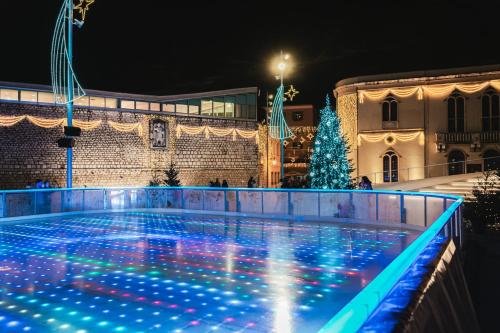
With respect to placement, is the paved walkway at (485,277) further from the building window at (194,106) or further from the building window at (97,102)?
the building window at (194,106)

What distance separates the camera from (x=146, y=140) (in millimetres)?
30797

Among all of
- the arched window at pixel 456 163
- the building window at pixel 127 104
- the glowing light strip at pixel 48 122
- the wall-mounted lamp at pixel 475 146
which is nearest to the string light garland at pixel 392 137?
the arched window at pixel 456 163

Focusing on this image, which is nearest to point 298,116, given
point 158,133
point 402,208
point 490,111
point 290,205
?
point 158,133

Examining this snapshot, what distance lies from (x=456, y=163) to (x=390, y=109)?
507 cm

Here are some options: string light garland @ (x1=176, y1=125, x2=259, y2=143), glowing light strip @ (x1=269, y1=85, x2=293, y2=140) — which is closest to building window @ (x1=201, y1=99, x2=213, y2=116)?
string light garland @ (x1=176, y1=125, x2=259, y2=143)

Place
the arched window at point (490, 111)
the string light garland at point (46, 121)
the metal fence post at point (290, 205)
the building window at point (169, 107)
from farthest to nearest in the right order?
the building window at point (169, 107), the arched window at point (490, 111), the string light garland at point (46, 121), the metal fence post at point (290, 205)

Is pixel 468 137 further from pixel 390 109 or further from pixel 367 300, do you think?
pixel 367 300

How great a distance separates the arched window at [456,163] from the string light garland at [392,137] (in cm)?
180

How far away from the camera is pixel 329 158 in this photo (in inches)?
699

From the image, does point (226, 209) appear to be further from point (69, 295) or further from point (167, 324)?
point (167, 324)

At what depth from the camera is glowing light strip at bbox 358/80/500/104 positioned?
25.7m

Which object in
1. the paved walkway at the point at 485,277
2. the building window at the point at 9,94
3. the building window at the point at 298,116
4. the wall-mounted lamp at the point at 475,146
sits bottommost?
the paved walkway at the point at 485,277

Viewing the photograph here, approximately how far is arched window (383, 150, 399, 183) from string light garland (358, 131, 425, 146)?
2.42 feet

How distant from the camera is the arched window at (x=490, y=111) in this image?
25500 millimetres
